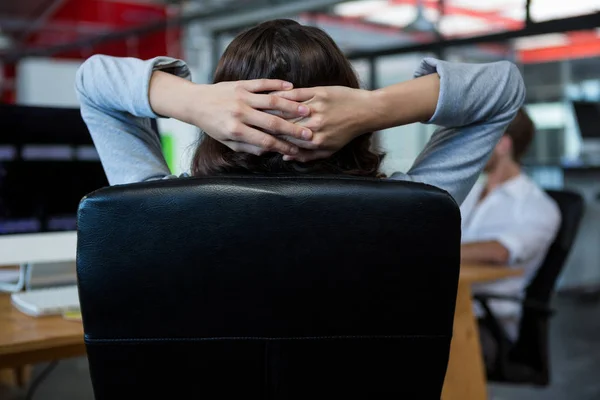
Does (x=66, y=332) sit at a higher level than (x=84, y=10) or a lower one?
lower

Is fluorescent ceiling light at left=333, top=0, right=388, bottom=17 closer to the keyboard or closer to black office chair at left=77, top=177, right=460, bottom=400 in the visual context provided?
the keyboard

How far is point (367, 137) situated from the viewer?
1.02 meters

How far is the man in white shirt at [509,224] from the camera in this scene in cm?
239

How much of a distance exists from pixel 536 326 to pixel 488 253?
30 cm

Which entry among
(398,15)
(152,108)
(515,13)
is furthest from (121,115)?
(398,15)

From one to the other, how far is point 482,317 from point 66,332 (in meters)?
1.67

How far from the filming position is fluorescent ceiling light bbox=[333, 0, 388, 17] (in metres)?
6.89

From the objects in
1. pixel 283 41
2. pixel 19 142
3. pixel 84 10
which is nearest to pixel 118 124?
pixel 283 41

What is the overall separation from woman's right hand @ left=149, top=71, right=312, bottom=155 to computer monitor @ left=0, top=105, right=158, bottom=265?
94cm

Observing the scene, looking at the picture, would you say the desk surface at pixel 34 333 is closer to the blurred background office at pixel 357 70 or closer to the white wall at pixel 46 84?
the blurred background office at pixel 357 70

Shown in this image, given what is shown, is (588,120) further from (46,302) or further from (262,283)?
(262,283)

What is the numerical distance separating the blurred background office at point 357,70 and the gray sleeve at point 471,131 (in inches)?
5.2

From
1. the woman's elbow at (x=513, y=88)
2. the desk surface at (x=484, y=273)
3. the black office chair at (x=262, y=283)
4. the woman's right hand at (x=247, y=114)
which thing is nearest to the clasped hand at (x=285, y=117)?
the woman's right hand at (x=247, y=114)

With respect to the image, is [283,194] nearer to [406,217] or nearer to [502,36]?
[406,217]
